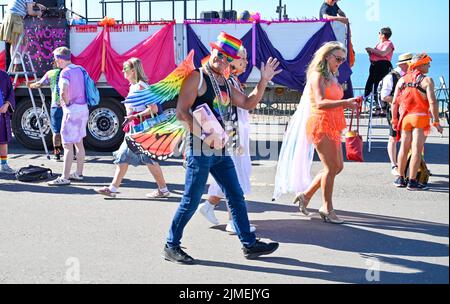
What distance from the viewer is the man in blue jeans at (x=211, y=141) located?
16.3 ft

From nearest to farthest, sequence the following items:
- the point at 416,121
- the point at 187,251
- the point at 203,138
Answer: the point at 203,138 → the point at 187,251 → the point at 416,121

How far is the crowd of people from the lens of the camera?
502cm

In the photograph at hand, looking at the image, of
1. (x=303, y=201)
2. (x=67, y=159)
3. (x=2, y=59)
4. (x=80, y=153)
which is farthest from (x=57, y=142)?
(x=303, y=201)

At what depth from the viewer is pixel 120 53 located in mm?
11617

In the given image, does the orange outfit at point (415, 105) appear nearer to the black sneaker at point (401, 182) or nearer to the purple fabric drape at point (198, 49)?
the black sneaker at point (401, 182)

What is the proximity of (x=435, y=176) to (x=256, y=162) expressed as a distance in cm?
310

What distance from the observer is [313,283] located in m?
4.73

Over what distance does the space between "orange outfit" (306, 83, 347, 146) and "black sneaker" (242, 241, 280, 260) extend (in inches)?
54.5

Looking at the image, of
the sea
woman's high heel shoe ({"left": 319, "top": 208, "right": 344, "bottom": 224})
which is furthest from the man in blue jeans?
the sea

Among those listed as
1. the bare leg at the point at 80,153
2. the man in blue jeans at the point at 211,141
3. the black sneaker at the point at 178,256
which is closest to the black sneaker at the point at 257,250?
the man in blue jeans at the point at 211,141

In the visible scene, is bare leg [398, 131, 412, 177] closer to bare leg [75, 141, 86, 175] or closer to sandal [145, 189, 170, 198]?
sandal [145, 189, 170, 198]

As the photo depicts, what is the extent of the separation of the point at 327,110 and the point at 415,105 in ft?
7.76
